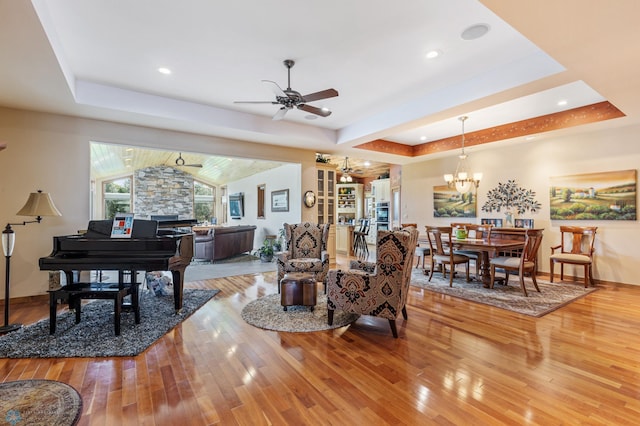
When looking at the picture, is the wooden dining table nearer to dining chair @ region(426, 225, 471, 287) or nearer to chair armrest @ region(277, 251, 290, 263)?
dining chair @ region(426, 225, 471, 287)

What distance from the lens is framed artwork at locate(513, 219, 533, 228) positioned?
593 centimetres

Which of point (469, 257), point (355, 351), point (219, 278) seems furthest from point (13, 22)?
point (469, 257)

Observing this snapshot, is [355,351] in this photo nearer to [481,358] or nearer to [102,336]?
[481,358]

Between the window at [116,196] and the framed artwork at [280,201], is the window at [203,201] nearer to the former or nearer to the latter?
the window at [116,196]

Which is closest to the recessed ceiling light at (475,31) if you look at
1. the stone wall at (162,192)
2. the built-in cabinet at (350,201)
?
the built-in cabinet at (350,201)

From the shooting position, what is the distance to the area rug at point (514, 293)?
12.5 feet

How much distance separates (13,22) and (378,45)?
302 centimetres

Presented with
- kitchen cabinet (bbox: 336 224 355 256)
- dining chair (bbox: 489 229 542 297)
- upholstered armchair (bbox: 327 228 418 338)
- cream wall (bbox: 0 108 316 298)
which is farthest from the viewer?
kitchen cabinet (bbox: 336 224 355 256)

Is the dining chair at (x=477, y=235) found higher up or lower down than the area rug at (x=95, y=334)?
higher up

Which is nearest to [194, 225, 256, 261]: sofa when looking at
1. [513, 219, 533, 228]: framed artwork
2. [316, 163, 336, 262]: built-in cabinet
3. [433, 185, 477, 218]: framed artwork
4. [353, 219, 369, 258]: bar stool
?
[316, 163, 336, 262]: built-in cabinet

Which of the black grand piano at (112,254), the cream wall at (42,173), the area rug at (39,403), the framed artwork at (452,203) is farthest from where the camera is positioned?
the framed artwork at (452,203)

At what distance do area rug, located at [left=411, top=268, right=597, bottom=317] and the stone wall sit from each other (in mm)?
9797

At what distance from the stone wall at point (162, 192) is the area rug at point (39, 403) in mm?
9755

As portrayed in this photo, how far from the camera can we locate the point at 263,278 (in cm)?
549
